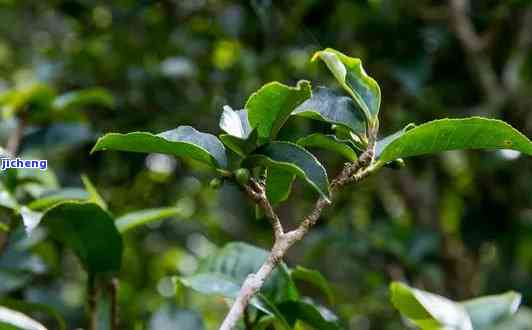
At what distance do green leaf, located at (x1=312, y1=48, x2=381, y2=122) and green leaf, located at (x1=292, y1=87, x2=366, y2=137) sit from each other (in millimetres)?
12

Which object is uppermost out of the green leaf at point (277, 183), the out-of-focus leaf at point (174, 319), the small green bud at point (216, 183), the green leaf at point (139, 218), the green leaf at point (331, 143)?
the green leaf at point (331, 143)

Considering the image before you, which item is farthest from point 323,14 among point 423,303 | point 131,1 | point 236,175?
point 236,175

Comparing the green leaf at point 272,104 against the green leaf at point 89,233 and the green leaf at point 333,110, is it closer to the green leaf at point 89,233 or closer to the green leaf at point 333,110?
the green leaf at point 333,110

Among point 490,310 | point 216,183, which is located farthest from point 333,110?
point 490,310

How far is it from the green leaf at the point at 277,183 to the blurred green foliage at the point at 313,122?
30.1 inches

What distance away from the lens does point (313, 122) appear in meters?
1.78

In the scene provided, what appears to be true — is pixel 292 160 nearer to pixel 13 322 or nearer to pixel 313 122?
pixel 13 322

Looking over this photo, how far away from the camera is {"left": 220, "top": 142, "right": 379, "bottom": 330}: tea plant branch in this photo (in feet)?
2.27

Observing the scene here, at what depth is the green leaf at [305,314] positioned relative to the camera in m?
0.90

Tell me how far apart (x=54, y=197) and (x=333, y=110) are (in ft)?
1.39

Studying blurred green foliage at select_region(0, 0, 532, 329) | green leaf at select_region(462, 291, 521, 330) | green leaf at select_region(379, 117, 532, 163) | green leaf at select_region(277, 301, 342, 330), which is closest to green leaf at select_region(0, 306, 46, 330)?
green leaf at select_region(277, 301, 342, 330)

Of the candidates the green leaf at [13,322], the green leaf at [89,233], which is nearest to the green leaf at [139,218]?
the green leaf at [89,233]

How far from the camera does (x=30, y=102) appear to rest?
138 cm

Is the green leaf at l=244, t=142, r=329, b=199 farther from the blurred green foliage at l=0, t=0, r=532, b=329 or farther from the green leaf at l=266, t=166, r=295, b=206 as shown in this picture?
the blurred green foliage at l=0, t=0, r=532, b=329
